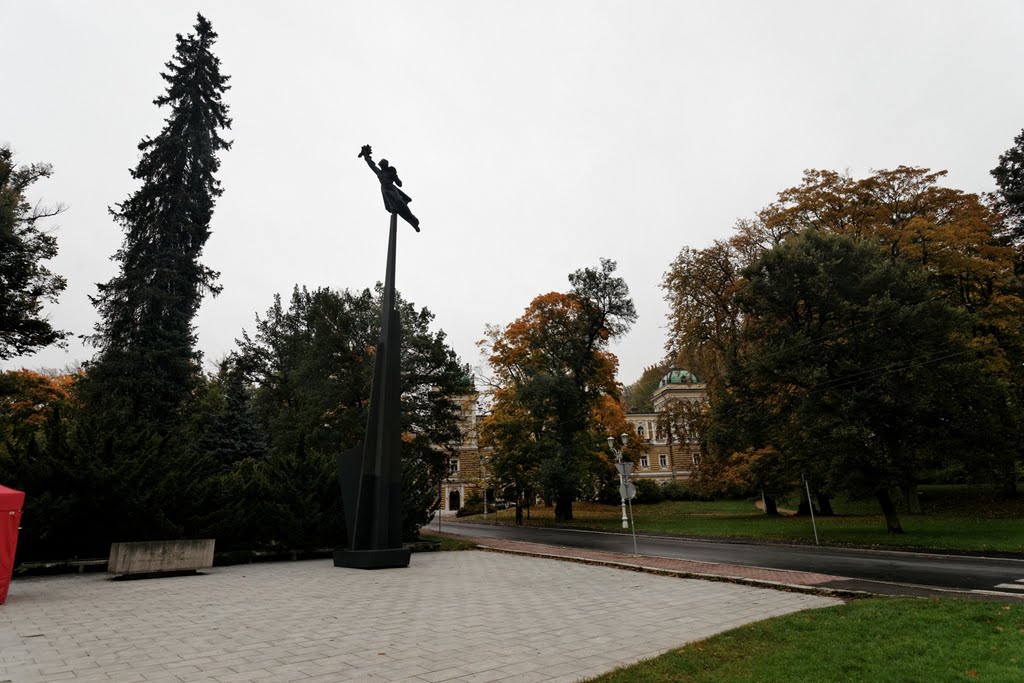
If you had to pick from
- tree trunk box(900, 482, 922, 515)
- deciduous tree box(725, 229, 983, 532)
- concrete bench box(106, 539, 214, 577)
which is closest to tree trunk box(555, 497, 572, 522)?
A: deciduous tree box(725, 229, 983, 532)

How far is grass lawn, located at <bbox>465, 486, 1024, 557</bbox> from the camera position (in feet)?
57.4

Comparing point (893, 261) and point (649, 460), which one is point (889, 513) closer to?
point (893, 261)

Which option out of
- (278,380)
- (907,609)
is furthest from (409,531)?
(278,380)

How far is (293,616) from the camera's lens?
25.8 ft

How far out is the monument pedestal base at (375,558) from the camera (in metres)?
14.0

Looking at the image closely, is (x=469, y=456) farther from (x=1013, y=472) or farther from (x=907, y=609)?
(x=907, y=609)

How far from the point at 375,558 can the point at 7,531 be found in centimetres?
737

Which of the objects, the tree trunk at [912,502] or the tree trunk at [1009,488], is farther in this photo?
the tree trunk at [912,502]

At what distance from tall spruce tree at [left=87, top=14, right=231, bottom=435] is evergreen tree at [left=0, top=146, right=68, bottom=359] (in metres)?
2.23

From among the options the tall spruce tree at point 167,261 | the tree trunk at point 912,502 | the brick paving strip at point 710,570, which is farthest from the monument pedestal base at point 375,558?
the tree trunk at point 912,502

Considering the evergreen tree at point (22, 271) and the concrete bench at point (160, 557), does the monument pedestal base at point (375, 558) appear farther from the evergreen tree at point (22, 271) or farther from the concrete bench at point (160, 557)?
the evergreen tree at point (22, 271)

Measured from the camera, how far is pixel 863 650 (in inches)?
215

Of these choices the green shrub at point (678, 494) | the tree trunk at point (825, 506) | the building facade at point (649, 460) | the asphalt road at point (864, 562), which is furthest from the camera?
the building facade at point (649, 460)

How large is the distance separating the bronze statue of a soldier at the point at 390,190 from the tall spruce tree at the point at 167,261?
13.3 m
